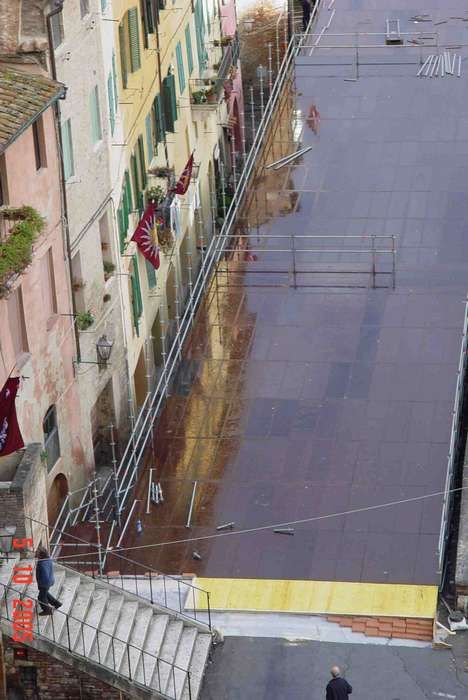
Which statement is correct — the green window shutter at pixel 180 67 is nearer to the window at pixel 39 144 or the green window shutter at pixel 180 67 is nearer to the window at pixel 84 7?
the window at pixel 84 7

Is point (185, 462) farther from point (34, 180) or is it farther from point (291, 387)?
point (34, 180)

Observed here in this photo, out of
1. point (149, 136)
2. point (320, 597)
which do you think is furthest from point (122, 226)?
point (320, 597)

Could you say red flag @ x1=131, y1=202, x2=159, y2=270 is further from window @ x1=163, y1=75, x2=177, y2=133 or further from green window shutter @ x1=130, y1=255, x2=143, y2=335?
window @ x1=163, y1=75, x2=177, y2=133

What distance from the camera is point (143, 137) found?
56719 millimetres

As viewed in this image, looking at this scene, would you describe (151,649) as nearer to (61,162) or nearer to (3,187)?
(3,187)

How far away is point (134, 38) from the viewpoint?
181 ft

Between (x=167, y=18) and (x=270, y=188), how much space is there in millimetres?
7529

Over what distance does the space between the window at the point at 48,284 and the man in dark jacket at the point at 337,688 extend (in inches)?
438

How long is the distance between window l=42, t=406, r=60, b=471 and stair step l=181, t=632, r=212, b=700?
242 inches

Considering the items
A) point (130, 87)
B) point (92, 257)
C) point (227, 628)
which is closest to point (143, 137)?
point (130, 87)

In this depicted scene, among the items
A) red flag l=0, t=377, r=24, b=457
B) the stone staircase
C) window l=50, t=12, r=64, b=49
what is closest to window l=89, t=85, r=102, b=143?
window l=50, t=12, r=64, b=49

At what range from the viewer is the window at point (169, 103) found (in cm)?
5912

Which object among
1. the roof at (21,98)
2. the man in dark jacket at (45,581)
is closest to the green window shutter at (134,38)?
the roof at (21,98)

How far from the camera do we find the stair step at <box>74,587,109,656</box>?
41688mm
